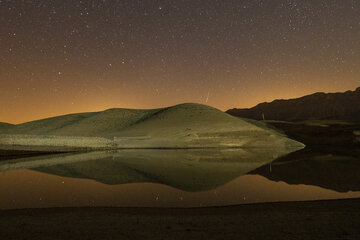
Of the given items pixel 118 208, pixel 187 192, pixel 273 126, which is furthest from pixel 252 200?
pixel 273 126

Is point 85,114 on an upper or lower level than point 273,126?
upper

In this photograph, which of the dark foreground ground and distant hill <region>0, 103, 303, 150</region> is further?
distant hill <region>0, 103, 303, 150</region>

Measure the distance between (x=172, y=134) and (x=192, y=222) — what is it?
6728cm

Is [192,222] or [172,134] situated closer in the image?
[192,222]

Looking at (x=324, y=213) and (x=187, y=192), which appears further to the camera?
(x=187, y=192)

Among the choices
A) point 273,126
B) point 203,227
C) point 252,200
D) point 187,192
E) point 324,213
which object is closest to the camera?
point 203,227

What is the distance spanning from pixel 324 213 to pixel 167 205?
5520mm

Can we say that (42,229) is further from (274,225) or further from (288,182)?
(288,182)

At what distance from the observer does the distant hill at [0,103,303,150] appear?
52075mm

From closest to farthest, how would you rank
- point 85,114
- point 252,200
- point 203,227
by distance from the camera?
point 203,227 → point 252,200 → point 85,114

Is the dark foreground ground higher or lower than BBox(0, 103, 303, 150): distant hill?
lower

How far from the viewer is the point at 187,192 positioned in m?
13.6

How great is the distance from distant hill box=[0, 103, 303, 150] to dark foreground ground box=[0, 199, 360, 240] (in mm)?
41946

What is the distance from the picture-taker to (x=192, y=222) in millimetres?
8516
